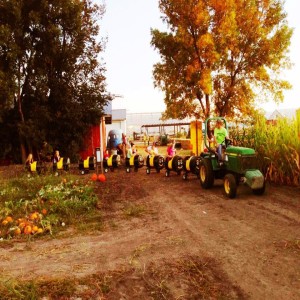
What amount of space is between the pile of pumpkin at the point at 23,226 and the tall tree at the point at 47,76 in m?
10.1

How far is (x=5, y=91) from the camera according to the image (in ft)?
49.7

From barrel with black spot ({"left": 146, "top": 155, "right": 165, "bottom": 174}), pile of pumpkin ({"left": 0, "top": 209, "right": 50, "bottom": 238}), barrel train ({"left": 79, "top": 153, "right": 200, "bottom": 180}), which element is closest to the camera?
pile of pumpkin ({"left": 0, "top": 209, "right": 50, "bottom": 238})

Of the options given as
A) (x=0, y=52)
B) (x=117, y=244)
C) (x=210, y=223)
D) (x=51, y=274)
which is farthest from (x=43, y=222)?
(x=0, y=52)

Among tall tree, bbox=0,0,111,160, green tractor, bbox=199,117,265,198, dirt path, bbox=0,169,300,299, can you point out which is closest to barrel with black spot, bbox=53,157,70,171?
tall tree, bbox=0,0,111,160

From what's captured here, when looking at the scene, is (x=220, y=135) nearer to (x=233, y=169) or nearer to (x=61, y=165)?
(x=233, y=169)

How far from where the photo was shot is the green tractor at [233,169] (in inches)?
313

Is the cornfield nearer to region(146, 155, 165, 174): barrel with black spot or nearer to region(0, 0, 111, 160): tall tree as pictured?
region(146, 155, 165, 174): barrel with black spot

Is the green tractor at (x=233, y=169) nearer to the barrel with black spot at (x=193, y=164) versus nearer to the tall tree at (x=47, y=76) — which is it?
the barrel with black spot at (x=193, y=164)

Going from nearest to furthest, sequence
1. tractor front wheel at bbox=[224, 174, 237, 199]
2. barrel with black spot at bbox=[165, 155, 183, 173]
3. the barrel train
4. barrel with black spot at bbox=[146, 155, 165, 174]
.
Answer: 1. tractor front wheel at bbox=[224, 174, 237, 199]
2. the barrel train
3. barrel with black spot at bbox=[165, 155, 183, 173]
4. barrel with black spot at bbox=[146, 155, 165, 174]

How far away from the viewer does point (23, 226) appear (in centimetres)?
608

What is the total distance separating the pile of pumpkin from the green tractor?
13.3 ft

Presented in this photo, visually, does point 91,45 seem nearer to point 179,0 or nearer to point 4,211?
point 179,0

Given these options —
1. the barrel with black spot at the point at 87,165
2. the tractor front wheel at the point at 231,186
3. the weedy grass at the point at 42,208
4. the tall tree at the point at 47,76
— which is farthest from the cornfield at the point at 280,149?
the tall tree at the point at 47,76

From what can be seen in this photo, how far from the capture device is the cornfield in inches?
357
